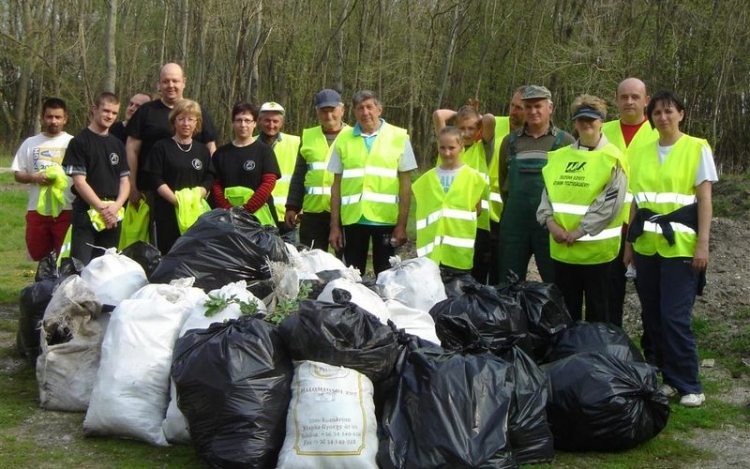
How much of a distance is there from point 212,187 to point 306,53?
1976cm

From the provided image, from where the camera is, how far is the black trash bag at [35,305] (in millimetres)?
5430

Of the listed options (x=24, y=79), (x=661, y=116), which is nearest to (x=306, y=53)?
(x=24, y=79)

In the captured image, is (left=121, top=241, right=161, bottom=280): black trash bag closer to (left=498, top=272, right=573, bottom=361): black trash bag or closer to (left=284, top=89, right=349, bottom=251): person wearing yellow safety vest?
(left=284, top=89, right=349, bottom=251): person wearing yellow safety vest

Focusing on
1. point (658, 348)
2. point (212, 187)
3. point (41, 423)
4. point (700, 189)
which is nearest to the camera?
point (41, 423)

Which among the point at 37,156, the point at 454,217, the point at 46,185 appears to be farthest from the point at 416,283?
the point at 37,156

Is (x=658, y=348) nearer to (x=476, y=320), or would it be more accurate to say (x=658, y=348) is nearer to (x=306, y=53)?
(x=476, y=320)

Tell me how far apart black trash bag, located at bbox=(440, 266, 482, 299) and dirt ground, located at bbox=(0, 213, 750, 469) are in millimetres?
1500

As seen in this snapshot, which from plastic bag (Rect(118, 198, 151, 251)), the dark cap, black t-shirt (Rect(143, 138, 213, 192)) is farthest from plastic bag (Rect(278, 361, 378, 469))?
plastic bag (Rect(118, 198, 151, 251))

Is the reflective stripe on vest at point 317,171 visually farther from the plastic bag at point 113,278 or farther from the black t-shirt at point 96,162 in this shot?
the plastic bag at point 113,278

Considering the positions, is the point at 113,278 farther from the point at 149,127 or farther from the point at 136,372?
the point at 149,127

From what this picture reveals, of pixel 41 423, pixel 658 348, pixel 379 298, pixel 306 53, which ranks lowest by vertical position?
pixel 41 423

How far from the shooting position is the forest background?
19.7 metres

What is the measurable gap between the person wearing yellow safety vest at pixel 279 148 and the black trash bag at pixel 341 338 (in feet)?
10.00

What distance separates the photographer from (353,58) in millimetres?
26844
